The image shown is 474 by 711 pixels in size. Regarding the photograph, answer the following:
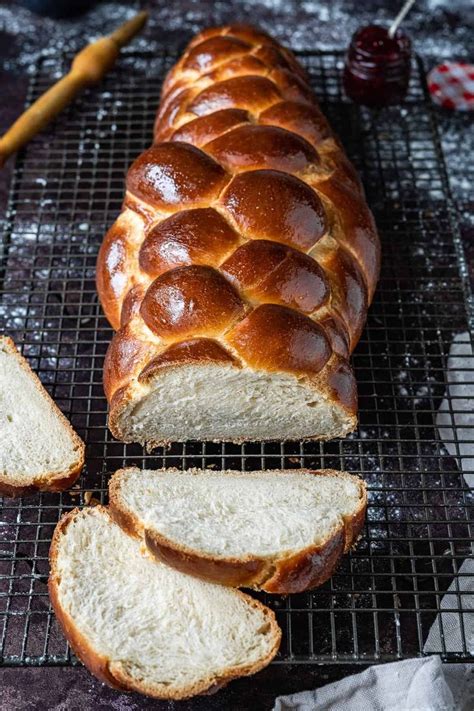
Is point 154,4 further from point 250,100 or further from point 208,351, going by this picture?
point 208,351

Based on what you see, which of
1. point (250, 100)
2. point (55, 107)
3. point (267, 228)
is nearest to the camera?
point (267, 228)

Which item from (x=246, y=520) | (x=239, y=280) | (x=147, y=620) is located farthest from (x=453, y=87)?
(x=147, y=620)

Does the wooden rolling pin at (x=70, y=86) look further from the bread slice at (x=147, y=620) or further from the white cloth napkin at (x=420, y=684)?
the white cloth napkin at (x=420, y=684)

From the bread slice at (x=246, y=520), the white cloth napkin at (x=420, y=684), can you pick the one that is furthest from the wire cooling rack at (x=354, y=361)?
the bread slice at (x=246, y=520)

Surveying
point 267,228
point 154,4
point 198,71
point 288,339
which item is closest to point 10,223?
point 198,71

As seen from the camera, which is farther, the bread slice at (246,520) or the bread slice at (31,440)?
the bread slice at (31,440)

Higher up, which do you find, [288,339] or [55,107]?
[288,339]
